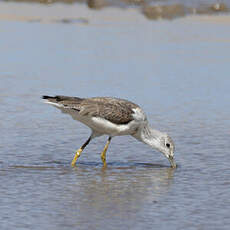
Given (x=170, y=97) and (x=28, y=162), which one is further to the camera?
(x=170, y=97)

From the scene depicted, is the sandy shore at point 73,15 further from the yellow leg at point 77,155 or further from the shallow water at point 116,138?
the yellow leg at point 77,155

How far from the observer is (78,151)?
10422 mm

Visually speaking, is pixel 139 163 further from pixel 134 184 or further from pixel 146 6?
A: pixel 146 6

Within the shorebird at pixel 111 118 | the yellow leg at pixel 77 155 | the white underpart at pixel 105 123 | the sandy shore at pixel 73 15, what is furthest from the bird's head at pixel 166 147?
the sandy shore at pixel 73 15

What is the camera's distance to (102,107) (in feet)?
34.0

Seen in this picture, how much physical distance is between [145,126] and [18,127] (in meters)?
2.30

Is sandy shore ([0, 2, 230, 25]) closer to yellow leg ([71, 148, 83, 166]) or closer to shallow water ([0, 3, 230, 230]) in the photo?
shallow water ([0, 3, 230, 230])

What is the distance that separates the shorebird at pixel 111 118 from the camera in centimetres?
Result: 1017

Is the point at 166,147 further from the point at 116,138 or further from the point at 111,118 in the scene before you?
the point at 116,138

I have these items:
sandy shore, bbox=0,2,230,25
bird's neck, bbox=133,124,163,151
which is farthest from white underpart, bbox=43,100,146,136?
sandy shore, bbox=0,2,230,25

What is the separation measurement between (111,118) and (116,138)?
5.08 feet

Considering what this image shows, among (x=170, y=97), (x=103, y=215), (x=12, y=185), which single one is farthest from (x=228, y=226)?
(x=170, y=97)

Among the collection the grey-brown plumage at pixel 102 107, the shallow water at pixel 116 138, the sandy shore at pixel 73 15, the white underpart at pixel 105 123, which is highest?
the grey-brown plumage at pixel 102 107

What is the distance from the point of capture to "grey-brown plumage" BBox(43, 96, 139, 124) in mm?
10133
